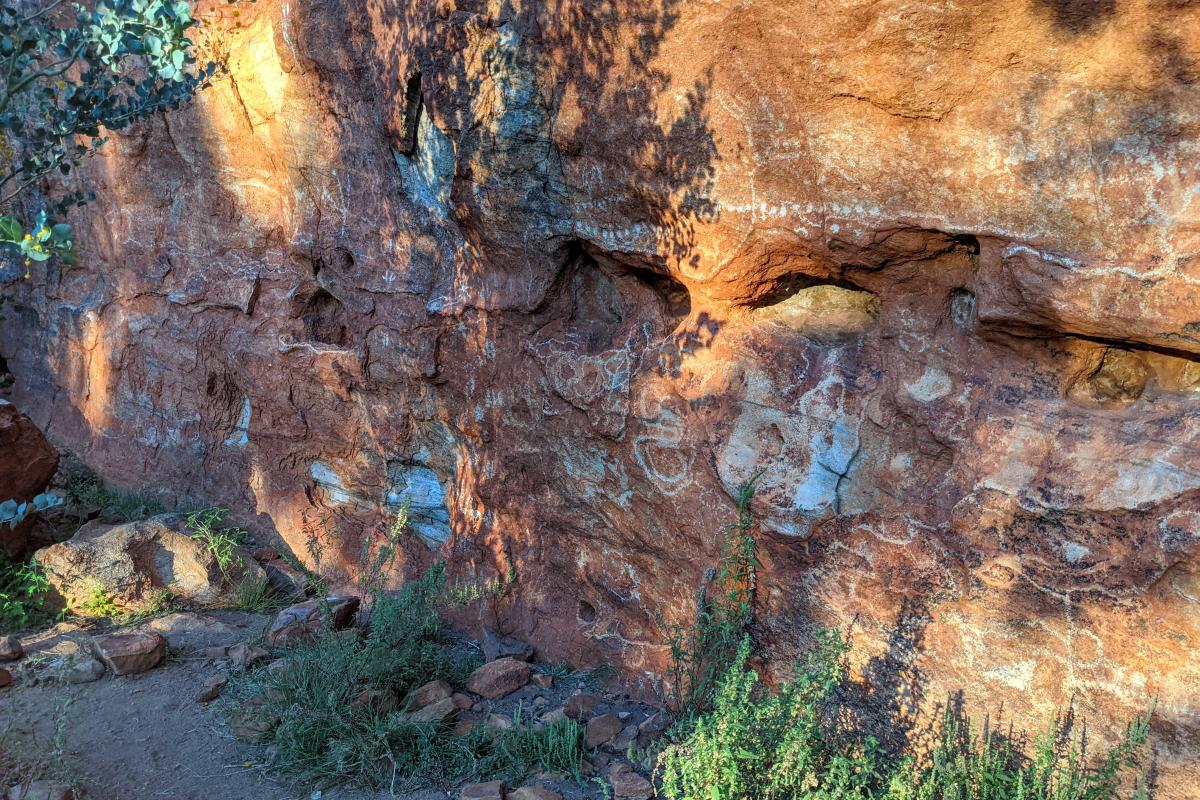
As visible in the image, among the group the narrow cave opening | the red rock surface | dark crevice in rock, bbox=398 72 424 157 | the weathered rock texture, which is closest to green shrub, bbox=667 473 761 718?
the narrow cave opening

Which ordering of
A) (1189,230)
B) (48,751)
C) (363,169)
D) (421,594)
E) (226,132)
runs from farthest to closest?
(226,132), (363,169), (421,594), (48,751), (1189,230)

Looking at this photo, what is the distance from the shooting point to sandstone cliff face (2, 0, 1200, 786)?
293 cm

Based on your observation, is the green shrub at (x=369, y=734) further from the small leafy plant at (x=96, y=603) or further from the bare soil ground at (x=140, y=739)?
the small leafy plant at (x=96, y=603)

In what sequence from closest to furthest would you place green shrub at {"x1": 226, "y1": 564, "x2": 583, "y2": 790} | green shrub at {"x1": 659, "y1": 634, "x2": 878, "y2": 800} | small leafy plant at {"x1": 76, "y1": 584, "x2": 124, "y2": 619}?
green shrub at {"x1": 659, "y1": 634, "x2": 878, "y2": 800}, green shrub at {"x1": 226, "y1": 564, "x2": 583, "y2": 790}, small leafy plant at {"x1": 76, "y1": 584, "x2": 124, "y2": 619}

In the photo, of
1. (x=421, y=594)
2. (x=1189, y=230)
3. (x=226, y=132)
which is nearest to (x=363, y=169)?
(x=226, y=132)

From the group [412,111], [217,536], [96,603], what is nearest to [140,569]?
[96,603]

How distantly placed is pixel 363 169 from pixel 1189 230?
423 centimetres

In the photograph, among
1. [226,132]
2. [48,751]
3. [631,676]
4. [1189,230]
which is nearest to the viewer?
[1189,230]

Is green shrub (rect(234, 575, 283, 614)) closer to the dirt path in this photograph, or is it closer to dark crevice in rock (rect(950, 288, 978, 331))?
the dirt path

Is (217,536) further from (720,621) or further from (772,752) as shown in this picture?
(772,752)

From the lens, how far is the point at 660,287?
4348mm

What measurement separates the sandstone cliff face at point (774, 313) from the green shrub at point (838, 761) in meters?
0.14

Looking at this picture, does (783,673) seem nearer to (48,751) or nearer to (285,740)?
(285,740)

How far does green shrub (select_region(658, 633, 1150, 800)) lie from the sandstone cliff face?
0.14 meters
